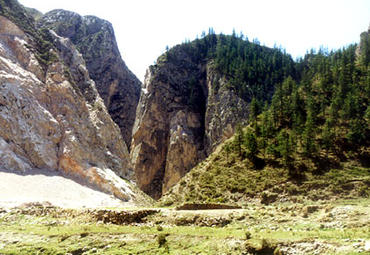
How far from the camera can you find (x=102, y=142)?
2712 inches

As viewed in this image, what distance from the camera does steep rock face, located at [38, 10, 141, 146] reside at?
124812 mm

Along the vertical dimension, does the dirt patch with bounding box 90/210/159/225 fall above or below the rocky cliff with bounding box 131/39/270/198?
below

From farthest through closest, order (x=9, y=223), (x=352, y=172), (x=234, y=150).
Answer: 1. (x=234, y=150)
2. (x=352, y=172)
3. (x=9, y=223)

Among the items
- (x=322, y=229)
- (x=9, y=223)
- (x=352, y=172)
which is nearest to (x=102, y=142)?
(x=9, y=223)

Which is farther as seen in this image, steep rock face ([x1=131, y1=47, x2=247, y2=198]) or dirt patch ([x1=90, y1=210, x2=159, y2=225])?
steep rock face ([x1=131, y1=47, x2=247, y2=198])

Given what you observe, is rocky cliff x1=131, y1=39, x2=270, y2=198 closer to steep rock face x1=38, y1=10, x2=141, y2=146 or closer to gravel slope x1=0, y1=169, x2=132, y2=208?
steep rock face x1=38, y1=10, x2=141, y2=146

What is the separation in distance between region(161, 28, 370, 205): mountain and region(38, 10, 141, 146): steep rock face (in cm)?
7615

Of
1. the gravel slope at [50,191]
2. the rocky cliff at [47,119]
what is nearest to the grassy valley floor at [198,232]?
the gravel slope at [50,191]

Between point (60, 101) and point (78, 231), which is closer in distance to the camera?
point (78, 231)

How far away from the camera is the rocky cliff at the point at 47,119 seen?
54781 millimetres

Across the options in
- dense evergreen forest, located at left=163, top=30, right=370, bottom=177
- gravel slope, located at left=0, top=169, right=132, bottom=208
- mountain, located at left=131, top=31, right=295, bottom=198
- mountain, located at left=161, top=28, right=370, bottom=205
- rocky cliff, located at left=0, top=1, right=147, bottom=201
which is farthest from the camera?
mountain, located at left=131, top=31, right=295, bottom=198

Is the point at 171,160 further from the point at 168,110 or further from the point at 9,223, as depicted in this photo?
the point at 9,223

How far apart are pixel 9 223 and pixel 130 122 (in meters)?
98.4

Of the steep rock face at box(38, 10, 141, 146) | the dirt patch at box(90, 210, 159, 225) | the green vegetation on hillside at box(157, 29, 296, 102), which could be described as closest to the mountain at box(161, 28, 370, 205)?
the dirt patch at box(90, 210, 159, 225)
